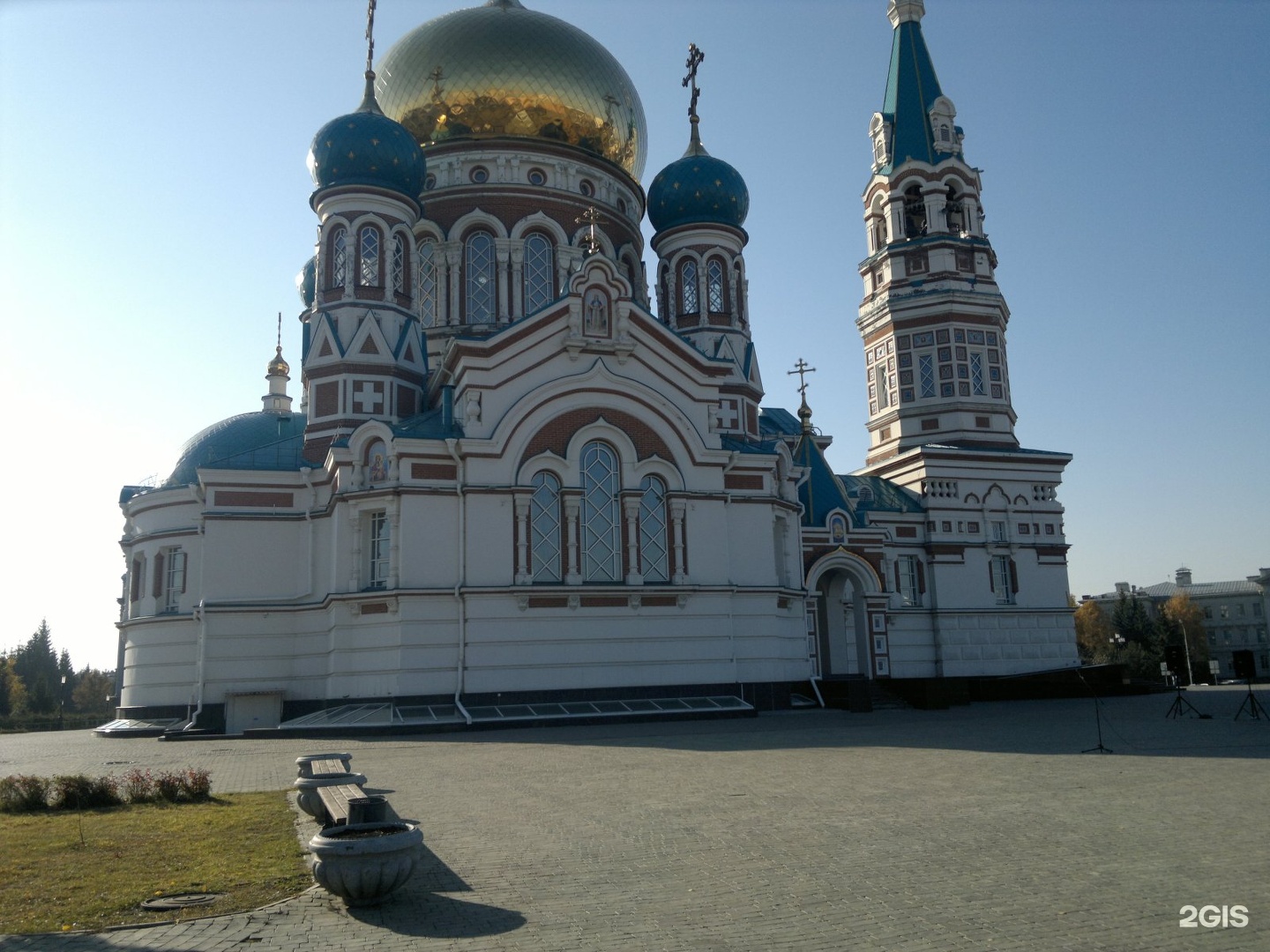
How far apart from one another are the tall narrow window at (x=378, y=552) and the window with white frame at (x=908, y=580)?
610 inches

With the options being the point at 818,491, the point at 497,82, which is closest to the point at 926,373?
the point at 818,491

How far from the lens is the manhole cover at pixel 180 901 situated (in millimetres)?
6102

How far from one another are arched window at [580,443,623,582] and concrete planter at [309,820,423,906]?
51.4 feet

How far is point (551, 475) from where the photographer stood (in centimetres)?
2198

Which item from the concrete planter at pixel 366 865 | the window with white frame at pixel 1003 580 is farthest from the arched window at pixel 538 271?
the concrete planter at pixel 366 865

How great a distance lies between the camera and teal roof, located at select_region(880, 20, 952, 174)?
33.6 meters

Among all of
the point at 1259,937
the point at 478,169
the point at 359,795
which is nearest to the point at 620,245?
the point at 478,169

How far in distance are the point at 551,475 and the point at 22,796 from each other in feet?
42.7

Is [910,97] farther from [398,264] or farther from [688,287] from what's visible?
[398,264]

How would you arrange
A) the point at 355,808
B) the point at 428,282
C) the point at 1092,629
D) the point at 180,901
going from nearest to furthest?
the point at 180,901 → the point at 355,808 → the point at 428,282 → the point at 1092,629

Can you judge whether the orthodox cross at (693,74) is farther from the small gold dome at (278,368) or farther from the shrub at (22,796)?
the shrub at (22,796)

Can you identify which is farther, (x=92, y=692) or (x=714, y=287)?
(x=92, y=692)

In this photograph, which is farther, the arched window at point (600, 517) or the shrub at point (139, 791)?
the arched window at point (600, 517)

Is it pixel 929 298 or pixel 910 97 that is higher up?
pixel 910 97
